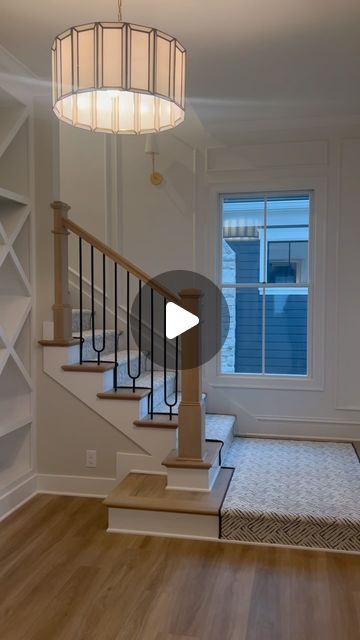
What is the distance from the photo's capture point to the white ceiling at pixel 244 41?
2.58 m

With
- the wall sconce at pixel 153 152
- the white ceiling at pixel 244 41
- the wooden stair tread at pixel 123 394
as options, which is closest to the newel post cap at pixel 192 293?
the wooden stair tread at pixel 123 394

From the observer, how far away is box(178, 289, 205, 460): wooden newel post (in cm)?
299

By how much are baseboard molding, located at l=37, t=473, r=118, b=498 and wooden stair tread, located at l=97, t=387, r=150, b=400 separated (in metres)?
0.56

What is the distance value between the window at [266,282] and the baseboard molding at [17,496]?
1.75m

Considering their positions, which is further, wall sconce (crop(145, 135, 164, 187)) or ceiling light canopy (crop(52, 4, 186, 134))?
wall sconce (crop(145, 135, 164, 187))

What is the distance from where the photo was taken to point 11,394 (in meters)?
3.33

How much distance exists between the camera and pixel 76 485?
11.3ft

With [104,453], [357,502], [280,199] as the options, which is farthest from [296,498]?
[280,199]

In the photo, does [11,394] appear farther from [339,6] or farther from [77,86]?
[339,6]

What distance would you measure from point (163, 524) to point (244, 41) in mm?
2744

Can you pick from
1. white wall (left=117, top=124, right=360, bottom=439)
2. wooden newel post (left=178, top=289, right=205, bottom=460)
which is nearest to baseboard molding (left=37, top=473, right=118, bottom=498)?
wooden newel post (left=178, top=289, right=205, bottom=460)

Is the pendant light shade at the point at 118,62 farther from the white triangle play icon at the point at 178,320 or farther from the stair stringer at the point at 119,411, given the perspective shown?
the stair stringer at the point at 119,411

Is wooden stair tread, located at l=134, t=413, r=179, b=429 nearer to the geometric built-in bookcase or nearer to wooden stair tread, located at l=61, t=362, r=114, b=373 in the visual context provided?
wooden stair tread, located at l=61, t=362, r=114, b=373

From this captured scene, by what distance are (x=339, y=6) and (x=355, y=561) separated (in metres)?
2.77
